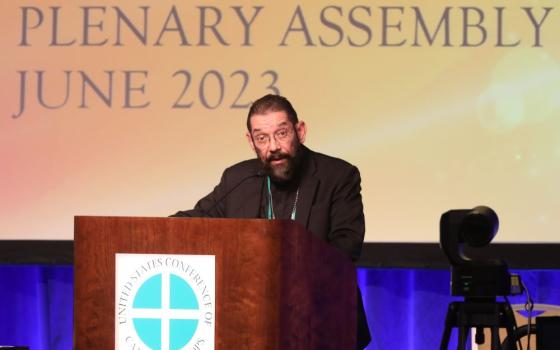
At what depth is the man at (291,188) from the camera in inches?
148

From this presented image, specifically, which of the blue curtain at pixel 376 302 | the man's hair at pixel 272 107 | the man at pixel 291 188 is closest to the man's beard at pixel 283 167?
the man at pixel 291 188

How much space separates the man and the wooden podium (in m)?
0.90

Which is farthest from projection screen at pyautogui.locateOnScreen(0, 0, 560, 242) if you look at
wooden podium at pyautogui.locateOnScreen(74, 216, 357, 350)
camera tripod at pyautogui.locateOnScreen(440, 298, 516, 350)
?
wooden podium at pyautogui.locateOnScreen(74, 216, 357, 350)

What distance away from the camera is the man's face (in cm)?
375

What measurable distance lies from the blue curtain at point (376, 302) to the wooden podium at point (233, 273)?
8.66ft

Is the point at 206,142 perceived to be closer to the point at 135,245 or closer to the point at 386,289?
the point at 386,289

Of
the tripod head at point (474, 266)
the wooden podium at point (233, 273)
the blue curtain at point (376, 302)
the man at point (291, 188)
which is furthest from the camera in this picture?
the blue curtain at point (376, 302)

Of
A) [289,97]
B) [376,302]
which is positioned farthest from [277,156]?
[376,302]

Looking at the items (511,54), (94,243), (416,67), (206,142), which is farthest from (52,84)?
(94,243)

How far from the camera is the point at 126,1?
525 cm

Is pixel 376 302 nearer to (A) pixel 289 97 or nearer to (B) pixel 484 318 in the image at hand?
(A) pixel 289 97

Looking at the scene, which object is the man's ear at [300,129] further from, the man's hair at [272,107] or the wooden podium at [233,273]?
the wooden podium at [233,273]

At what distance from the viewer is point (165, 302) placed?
105 inches

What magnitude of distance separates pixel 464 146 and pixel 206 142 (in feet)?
4.14
